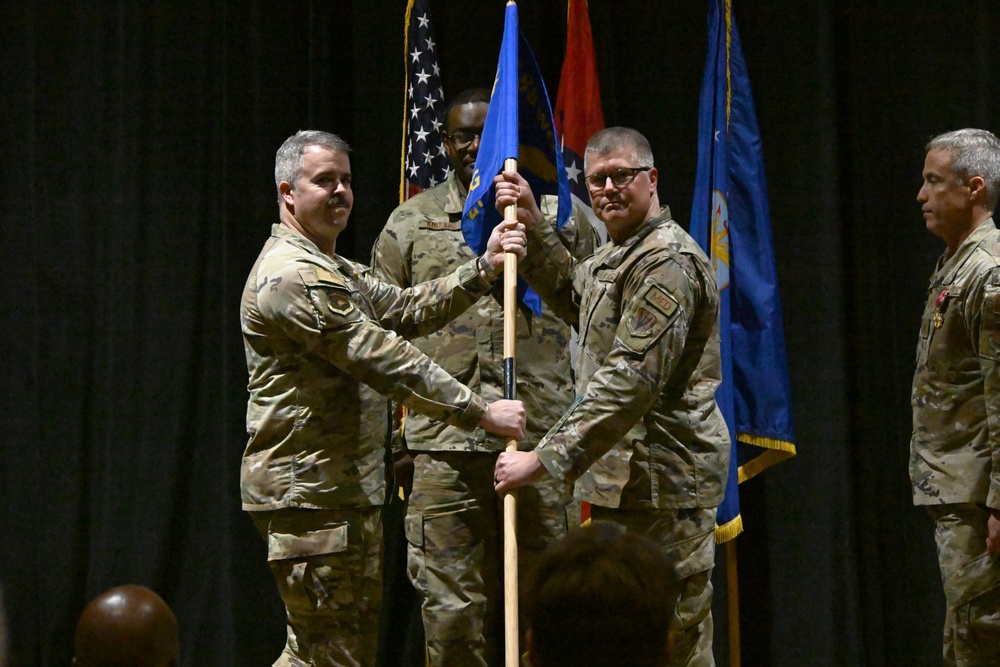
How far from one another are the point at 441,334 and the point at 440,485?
1.76 ft

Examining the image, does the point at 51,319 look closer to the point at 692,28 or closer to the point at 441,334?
the point at 441,334

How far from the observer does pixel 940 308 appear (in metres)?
3.41

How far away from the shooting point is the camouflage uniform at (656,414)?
309 cm

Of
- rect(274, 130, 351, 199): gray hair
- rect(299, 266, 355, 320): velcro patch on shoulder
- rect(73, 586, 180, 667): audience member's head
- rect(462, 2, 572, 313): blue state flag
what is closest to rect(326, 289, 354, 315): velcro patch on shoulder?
rect(299, 266, 355, 320): velcro patch on shoulder

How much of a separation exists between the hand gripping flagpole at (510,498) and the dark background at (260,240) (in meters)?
1.46

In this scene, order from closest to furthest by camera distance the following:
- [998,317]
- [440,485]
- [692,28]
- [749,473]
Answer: [998,317] → [440,485] → [749,473] → [692,28]

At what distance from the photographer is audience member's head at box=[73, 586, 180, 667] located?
163 centimetres

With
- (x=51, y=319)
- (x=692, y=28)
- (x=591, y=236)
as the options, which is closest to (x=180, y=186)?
(x=51, y=319)

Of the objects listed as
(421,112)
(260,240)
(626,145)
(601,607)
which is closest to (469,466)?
(626,145)

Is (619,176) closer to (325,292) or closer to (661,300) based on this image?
(661,300)

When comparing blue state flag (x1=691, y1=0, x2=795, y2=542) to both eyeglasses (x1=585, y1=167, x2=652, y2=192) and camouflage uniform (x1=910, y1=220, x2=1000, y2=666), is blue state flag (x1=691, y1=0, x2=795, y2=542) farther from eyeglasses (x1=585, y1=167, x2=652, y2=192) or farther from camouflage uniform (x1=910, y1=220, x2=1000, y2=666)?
eyeglasses (x1=585, y1=167, x2=652, y2=192)

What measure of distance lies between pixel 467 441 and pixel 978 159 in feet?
6.22

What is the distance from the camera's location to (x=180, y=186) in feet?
16.2

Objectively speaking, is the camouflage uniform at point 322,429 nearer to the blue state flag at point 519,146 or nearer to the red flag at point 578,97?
the blue state flag at point 519,146
